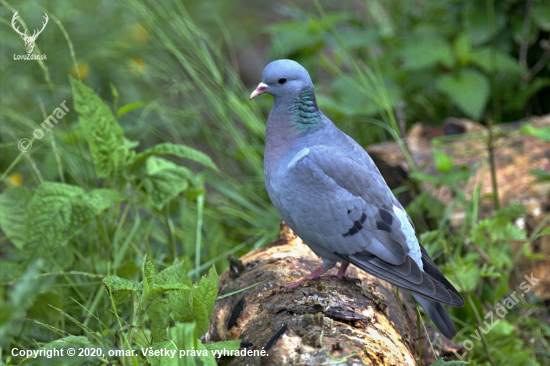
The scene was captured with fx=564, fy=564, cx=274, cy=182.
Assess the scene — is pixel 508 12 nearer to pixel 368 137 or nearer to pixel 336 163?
pixel 368 137

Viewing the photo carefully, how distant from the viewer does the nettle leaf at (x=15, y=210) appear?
3.22 metres

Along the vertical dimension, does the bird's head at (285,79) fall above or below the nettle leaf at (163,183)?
above

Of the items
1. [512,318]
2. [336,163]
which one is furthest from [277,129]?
[512,318]

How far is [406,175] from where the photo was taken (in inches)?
175

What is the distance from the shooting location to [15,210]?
3.28 m

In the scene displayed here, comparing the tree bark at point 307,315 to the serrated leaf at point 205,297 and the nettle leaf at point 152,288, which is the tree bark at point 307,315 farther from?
the nettle leaf at point 152,288

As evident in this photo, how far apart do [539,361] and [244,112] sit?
2.82 m

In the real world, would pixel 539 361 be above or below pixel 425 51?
below

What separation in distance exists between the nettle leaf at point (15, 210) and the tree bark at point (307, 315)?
47.6 inches

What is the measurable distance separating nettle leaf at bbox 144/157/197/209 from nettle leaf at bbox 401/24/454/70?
2.68 metres

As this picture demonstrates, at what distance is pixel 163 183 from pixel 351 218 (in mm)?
1148

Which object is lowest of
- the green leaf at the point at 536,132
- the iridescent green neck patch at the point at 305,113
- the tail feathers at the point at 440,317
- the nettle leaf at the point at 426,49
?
the tail feathers at the point at 440,317

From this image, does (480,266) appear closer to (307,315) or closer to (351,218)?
(351,218)

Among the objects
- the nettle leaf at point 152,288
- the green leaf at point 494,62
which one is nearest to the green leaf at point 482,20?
the green leaf at point 494,62
